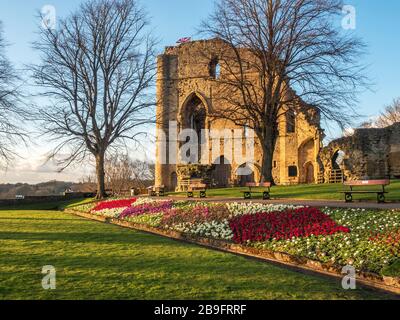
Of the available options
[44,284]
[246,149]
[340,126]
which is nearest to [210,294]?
[44,284]

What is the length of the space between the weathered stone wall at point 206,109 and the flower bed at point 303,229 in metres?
26.7

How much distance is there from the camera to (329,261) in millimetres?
8328

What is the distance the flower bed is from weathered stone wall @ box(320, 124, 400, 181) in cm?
1855

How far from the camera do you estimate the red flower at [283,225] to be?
1055 cm

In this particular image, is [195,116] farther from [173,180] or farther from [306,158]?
[306,158]

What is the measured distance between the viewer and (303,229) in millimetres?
10789

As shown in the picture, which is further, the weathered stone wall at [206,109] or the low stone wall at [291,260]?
the weathered stone wall at [206,109]

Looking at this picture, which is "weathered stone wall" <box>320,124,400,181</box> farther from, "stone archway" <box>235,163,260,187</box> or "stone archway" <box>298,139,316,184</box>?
"stone archway" <box>235,163,260,187</box>

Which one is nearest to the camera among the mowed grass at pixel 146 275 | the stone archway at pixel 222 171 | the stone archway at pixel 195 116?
the mowed grass at pixel 146 275

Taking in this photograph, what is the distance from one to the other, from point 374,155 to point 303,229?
2315 cm

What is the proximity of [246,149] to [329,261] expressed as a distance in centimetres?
3451

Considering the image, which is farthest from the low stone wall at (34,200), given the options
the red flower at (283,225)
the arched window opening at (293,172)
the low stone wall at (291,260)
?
the red flower at (283,225)

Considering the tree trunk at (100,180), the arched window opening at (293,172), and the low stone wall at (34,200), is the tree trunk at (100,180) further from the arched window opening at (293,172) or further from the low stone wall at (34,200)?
the arched window opening at (293,172)

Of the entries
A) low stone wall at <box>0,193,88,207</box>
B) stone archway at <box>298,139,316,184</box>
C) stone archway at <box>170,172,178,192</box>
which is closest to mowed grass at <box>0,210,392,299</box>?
low stone wall at <box>0,193,88,207</box>
